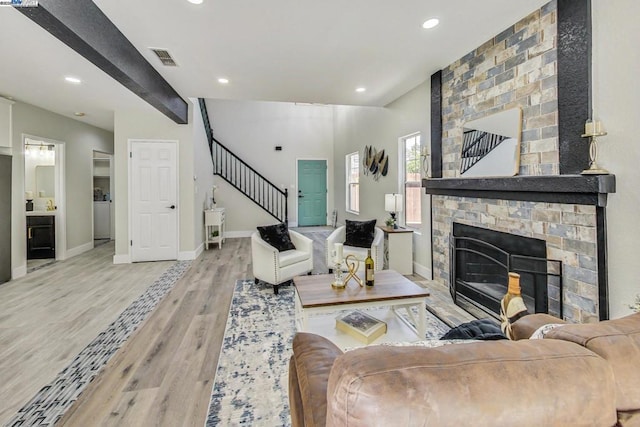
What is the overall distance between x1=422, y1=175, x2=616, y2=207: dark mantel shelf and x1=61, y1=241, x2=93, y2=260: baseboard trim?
6.50 m

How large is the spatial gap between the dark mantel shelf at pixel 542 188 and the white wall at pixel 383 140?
1.05 metres

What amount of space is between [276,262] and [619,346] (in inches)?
125

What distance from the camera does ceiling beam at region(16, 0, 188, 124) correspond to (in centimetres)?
197

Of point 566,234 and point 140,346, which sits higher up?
point 566,234

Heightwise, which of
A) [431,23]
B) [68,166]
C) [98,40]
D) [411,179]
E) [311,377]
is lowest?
[311,377]

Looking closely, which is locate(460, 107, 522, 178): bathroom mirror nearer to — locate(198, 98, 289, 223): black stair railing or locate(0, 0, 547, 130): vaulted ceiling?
locate(0, 0, 547, 130): vaulted ceiling

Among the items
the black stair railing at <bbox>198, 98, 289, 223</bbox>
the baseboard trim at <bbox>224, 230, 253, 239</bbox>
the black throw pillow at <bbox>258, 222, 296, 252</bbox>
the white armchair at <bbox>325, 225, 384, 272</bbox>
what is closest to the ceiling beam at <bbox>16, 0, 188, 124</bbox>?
the black throw pillow at <bbox>258, 222, 296, 252</bbox>

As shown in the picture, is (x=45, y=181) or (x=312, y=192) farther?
(x=312, y=192)

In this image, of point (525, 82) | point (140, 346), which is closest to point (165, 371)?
point (140, 346)

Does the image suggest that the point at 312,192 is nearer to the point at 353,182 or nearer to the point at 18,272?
the point at 353,182

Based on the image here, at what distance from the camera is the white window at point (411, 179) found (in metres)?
4.69

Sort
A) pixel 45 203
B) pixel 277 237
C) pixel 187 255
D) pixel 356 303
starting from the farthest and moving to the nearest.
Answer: pixel 45 203 < pixel 187 255 < pixel 277 237 < pixel 356 303

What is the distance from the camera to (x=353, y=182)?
7.75 m

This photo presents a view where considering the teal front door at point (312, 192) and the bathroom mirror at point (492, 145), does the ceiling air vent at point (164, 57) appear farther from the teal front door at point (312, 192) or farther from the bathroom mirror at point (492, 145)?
the teal front door at point (312, 192)
